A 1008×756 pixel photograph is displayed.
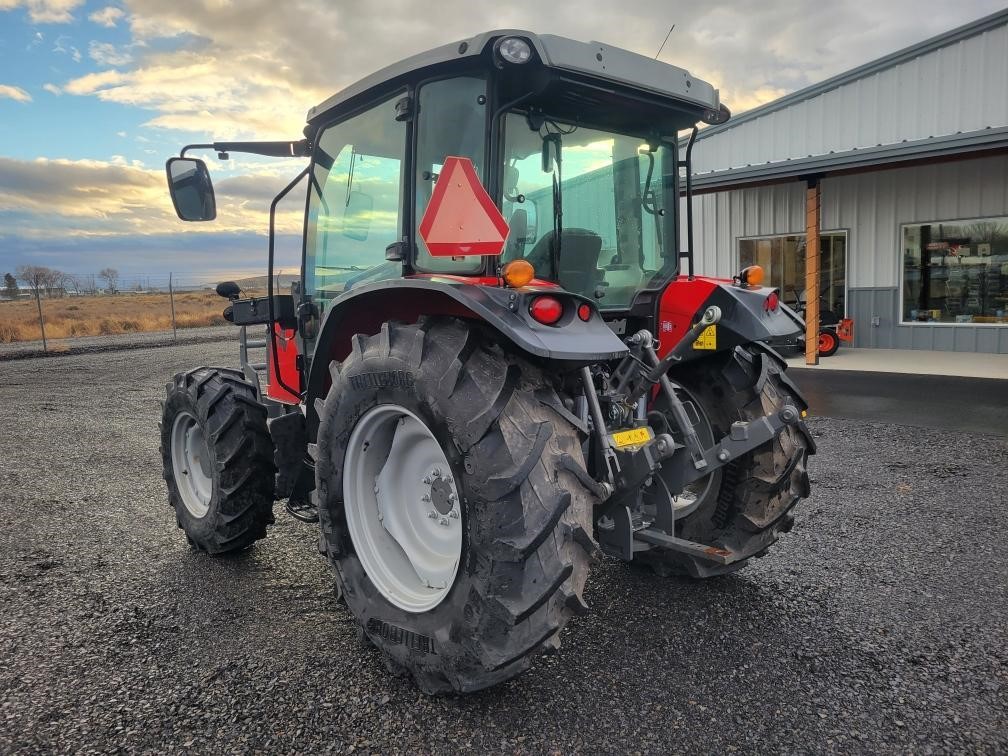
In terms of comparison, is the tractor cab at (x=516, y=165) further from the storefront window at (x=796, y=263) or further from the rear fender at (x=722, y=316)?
the storefront window at (x=796, y=263)

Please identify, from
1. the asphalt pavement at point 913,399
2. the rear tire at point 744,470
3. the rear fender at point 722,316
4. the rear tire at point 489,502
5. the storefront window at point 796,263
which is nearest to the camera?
the rear tire at point 489,502

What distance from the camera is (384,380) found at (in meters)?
2.54

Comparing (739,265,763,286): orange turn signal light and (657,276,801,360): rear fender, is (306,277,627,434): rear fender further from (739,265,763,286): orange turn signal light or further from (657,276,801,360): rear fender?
(739,265,763,286): orange turn signal light

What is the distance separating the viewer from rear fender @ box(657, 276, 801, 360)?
3.14 metres

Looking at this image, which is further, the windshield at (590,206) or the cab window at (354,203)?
the cab window at (354,203)

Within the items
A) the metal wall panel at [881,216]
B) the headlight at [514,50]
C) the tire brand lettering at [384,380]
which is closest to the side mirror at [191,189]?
the tire brand lettering at [384,380]

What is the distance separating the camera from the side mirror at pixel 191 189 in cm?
367

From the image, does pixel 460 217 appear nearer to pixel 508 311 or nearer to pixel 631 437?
pixel 508 311

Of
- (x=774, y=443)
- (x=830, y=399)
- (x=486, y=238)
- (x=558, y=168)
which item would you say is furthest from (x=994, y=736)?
(x=830, y=399)

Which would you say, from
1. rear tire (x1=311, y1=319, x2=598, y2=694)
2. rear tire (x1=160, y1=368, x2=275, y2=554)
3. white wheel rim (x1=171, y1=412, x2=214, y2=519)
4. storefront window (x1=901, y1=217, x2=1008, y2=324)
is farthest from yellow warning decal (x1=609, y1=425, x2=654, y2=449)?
storefront window (x1=901, y1=217, x2=1008, y2=324)

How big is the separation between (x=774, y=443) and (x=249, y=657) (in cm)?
253

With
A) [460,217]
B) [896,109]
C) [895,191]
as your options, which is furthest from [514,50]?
[896,109]

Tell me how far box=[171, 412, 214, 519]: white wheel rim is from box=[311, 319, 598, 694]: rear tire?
2127 mm

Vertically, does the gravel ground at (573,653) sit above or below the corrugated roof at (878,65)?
below
